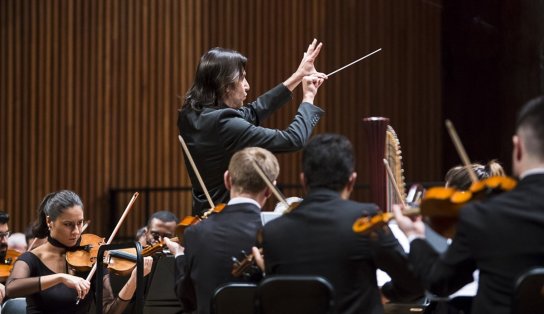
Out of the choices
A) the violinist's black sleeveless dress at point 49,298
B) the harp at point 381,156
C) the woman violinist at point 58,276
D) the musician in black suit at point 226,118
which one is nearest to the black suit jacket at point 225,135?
the musician in black suit at point 226,118

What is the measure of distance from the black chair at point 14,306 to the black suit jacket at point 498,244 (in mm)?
2423

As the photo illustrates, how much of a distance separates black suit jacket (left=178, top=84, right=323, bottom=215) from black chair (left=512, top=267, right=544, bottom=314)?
4.53ft

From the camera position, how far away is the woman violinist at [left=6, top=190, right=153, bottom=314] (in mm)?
4441

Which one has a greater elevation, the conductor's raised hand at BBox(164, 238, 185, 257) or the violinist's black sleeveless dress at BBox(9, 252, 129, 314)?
the conductor's raised hand at BBox(164, 238, 185, 257)

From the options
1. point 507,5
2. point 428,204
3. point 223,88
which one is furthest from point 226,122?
point 507,5

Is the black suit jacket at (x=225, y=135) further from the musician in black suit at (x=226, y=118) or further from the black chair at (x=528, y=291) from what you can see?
the black chair at (x=528, y=291)

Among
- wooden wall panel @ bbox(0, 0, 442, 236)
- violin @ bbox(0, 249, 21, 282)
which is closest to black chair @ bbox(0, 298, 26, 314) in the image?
violin @ bbox(0, 249, 21, 282)

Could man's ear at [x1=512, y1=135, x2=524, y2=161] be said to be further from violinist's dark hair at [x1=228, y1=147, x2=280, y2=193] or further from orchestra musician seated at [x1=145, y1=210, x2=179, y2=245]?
orchestra musician seated at [x1=145, y1=210, x2=179, y2=245]

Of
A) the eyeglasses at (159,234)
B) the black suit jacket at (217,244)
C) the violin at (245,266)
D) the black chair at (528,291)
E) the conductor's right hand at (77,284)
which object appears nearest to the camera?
the black chair at (528,291)

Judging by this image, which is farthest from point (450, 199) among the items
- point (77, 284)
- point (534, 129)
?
point (77, 284)

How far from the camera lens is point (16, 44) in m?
8.95

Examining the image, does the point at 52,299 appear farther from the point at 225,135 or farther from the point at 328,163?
the point at 328,163

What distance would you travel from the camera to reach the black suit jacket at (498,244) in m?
2.70

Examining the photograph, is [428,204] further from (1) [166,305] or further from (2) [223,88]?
(1) [166,305]
